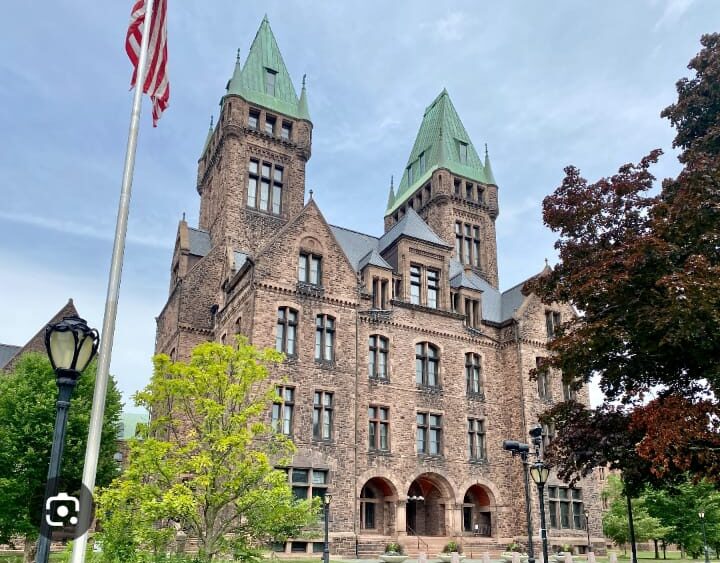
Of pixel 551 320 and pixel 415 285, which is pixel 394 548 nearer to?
pixel 415 285

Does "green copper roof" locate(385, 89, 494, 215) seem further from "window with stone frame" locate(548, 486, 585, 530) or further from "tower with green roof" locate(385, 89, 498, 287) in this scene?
"window with stone frame" locate(548, 486, 585, 530)

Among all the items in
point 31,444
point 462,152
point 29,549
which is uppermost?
point 462,152

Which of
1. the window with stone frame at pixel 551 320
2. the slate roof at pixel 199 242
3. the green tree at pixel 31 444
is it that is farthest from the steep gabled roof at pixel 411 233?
the green tree at pixel 31 444

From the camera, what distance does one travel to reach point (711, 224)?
14.2 meters

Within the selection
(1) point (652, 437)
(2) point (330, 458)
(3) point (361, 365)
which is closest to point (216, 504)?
(1) point (652, 437)

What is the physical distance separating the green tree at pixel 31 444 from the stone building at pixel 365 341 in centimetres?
646

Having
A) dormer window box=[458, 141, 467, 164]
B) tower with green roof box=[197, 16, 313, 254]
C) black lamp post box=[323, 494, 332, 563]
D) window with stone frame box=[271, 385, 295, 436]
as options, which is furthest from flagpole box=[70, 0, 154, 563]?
dormer window box=[458, 141, 467, 164]

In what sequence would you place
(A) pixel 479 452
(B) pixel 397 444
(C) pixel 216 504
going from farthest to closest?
(A) pixel 479 452 → (B) pixel 397 444 → (C) pixel 216 504

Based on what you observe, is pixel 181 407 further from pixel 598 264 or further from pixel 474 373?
pixel 474 373

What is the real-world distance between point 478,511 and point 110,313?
3179 centimetres

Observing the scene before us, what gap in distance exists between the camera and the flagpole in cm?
835

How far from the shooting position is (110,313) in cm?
937

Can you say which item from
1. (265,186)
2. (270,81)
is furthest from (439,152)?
(265,186)

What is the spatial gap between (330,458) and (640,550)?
54611mm
